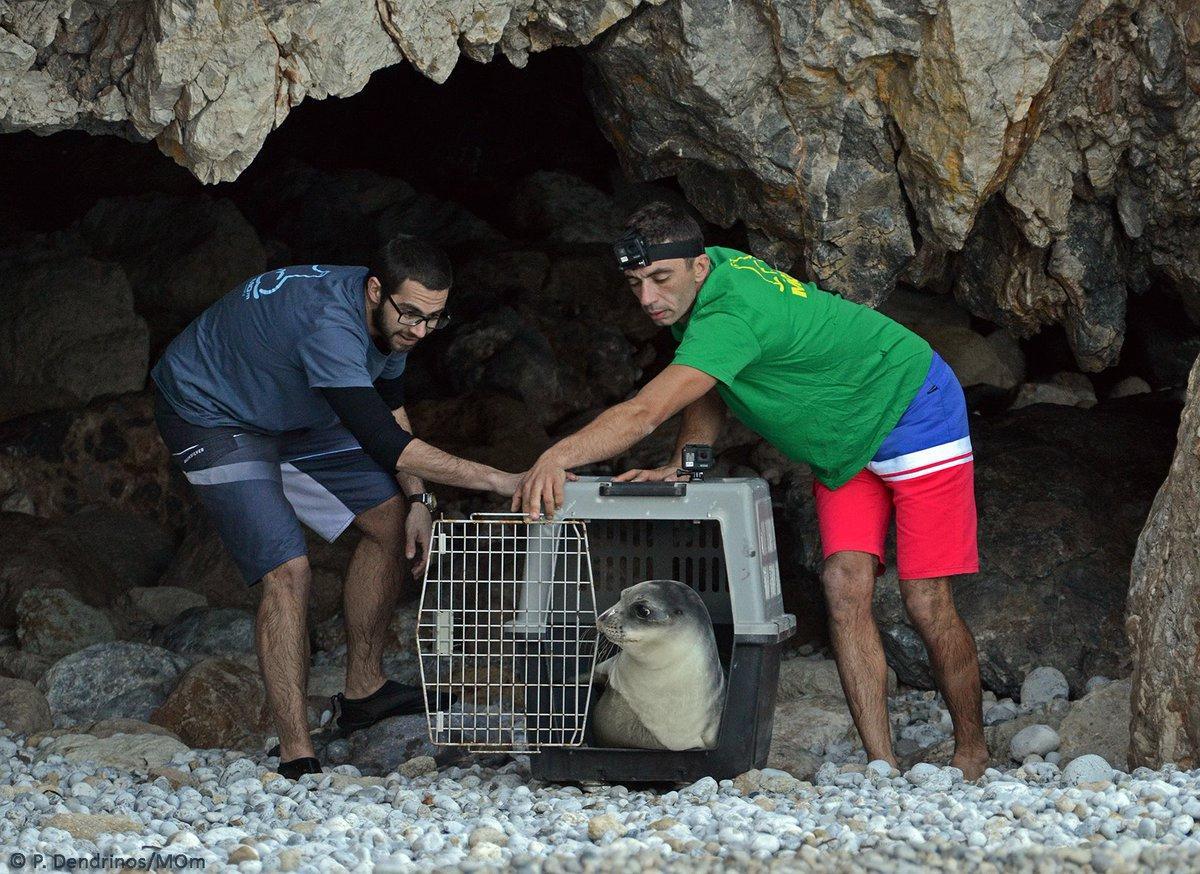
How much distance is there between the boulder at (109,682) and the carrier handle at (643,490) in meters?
2.76

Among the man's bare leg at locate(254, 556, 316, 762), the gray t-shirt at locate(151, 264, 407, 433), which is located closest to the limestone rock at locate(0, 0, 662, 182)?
the gray t-shirt at locate(151, 264, 407, 433)

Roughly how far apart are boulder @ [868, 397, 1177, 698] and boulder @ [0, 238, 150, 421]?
394 centimetres

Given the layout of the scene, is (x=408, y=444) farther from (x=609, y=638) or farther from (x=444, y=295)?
(x=609, y=638)

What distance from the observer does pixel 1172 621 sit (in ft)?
13.4

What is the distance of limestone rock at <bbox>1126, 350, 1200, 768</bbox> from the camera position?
4.00m

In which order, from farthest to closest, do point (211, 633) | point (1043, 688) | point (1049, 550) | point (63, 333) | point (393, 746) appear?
1. point (63, 333)
2. point (211, 633)
3. point (1049, 550)
4. point (1043, 688)
5. point (393, 746)

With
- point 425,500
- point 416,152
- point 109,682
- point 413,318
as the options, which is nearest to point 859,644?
point 425,500

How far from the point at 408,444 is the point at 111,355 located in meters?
4.27

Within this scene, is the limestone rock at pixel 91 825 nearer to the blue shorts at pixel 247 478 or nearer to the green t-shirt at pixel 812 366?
the blue shorts at pixel 247 478

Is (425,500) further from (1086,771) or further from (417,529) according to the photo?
(1086,771)

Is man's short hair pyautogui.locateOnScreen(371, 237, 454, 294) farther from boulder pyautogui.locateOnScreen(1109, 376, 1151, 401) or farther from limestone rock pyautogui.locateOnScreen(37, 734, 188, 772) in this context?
boulder pyautogui.locateOnScreen(1109, 376, 1151, 401)

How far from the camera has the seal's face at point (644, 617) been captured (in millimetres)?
3805

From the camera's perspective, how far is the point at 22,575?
6.76m

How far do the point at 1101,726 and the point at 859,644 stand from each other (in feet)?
3.18
